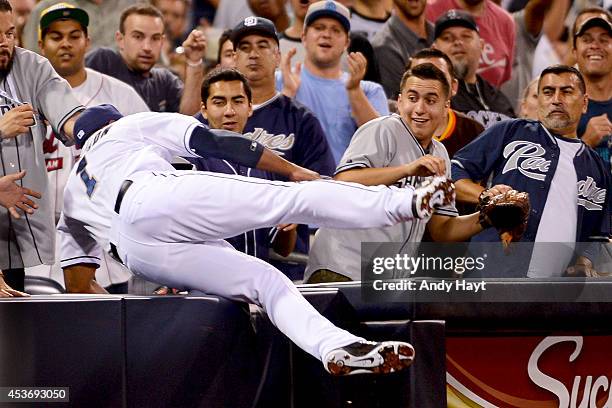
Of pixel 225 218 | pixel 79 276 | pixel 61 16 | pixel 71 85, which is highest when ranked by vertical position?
pixel 61 16

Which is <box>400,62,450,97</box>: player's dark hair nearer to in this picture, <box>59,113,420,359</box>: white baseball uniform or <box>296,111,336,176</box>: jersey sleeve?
<box>296,111,336,176</box>: jersey sleeve

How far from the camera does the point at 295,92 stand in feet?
19.2

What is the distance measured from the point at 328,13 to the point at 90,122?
1.90 m

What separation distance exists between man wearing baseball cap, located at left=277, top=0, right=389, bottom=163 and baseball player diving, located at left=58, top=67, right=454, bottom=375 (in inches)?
64.1

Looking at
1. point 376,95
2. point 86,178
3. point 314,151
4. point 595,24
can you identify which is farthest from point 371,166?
point 595,24

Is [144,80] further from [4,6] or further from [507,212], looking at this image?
[507,212]

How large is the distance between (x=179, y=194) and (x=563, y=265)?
1.77 metres

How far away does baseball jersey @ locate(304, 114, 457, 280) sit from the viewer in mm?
4523

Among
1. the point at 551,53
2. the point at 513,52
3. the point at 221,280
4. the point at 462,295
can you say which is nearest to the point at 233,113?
the point at 221,280

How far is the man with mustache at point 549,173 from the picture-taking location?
4.85 metres

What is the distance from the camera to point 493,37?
6809 mm

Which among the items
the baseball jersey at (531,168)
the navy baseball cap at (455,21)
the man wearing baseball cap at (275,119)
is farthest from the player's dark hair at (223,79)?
the navy baseball cap at (455,21)

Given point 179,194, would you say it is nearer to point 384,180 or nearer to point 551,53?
point 384,180

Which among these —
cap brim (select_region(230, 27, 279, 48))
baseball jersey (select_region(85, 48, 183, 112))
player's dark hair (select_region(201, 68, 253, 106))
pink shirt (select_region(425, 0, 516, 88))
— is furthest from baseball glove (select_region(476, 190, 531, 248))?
pink shirt (select_region(425, 0, 516, 88))
